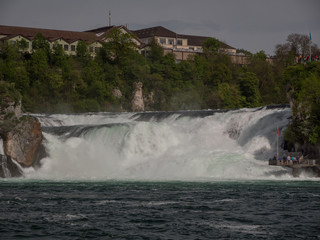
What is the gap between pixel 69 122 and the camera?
212ft

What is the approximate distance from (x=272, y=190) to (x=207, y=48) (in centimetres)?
8432

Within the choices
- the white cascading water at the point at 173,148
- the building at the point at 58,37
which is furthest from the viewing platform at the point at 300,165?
the building at the point at 58,37

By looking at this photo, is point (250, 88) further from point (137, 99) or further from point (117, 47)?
point (117, 47)

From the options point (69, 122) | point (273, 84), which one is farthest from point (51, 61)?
point (273, 84)

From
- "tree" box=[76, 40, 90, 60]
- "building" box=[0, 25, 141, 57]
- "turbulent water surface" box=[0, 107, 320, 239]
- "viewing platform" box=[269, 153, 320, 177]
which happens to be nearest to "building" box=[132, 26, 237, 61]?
"building" box=[0, 25, 141, 57]

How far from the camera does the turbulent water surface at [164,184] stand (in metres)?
24.8

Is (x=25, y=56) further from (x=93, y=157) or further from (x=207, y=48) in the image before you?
(x=93, y=157)

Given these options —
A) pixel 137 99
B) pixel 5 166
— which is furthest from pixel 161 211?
pixel 137 99

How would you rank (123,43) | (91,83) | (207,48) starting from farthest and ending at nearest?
(207,48)
(123,43)
(91,83)

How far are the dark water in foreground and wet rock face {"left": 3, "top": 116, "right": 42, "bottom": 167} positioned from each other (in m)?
9.79

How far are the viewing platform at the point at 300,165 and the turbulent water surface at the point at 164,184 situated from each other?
47 centimetres

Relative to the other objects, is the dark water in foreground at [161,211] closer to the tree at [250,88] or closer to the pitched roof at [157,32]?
the tree at [250,88]

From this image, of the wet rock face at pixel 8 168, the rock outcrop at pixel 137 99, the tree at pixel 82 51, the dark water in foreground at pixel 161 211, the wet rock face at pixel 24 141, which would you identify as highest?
the tree at pixel 82 51

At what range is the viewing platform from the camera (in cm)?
4491
